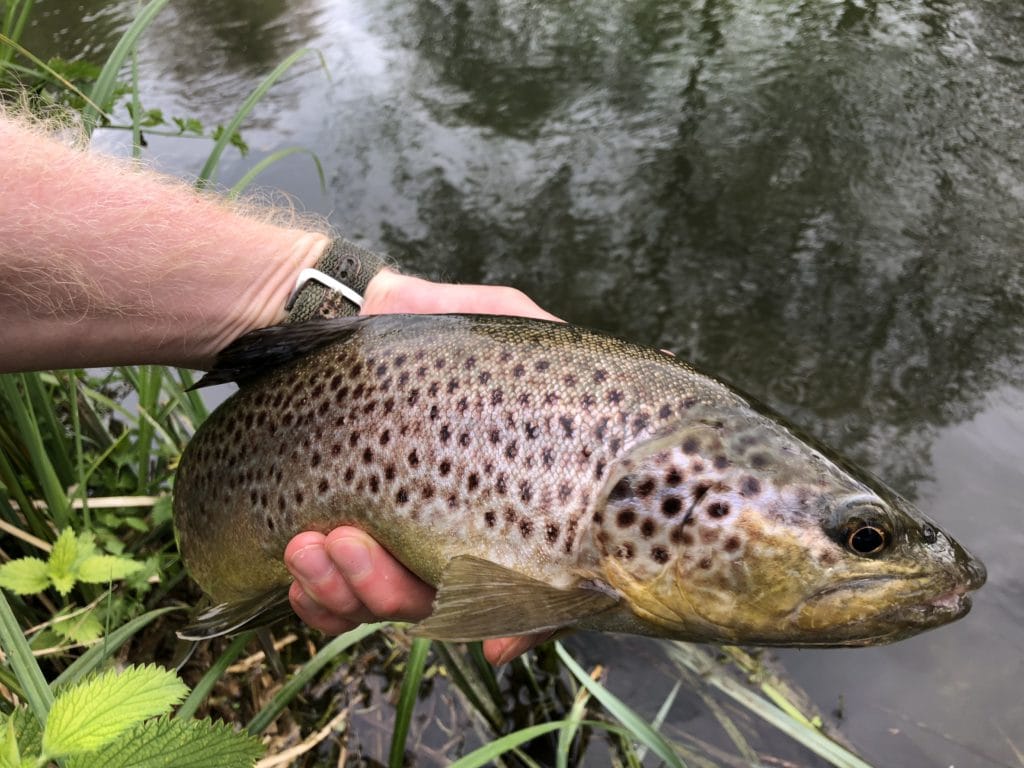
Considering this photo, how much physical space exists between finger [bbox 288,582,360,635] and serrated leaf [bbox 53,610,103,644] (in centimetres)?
92

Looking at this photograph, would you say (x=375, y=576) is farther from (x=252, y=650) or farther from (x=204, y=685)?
(x=252, y=650)

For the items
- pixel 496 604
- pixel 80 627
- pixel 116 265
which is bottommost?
pixel 80 627

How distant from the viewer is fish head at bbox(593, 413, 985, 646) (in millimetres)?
1688

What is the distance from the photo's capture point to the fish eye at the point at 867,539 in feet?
5.55

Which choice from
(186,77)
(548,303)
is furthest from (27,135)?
(186,77)

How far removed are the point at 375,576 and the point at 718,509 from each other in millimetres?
872

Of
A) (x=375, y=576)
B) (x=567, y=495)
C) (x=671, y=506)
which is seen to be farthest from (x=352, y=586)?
(x=671, y=506)

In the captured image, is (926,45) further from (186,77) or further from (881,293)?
(186,77)

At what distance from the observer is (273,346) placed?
2.24 meters

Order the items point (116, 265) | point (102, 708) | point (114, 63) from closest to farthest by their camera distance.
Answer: point (102, 708) → point (116, 265) → point (114, 63)

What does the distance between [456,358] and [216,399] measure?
339 centimetres

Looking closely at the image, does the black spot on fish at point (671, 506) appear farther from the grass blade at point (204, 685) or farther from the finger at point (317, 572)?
the grass blade at point (204, 685)

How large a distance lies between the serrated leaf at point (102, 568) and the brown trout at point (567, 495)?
0.52 metres

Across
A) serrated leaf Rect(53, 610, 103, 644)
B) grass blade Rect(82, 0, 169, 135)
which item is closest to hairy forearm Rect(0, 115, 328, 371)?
grass blade Rect(82, 0, 169, 135)
